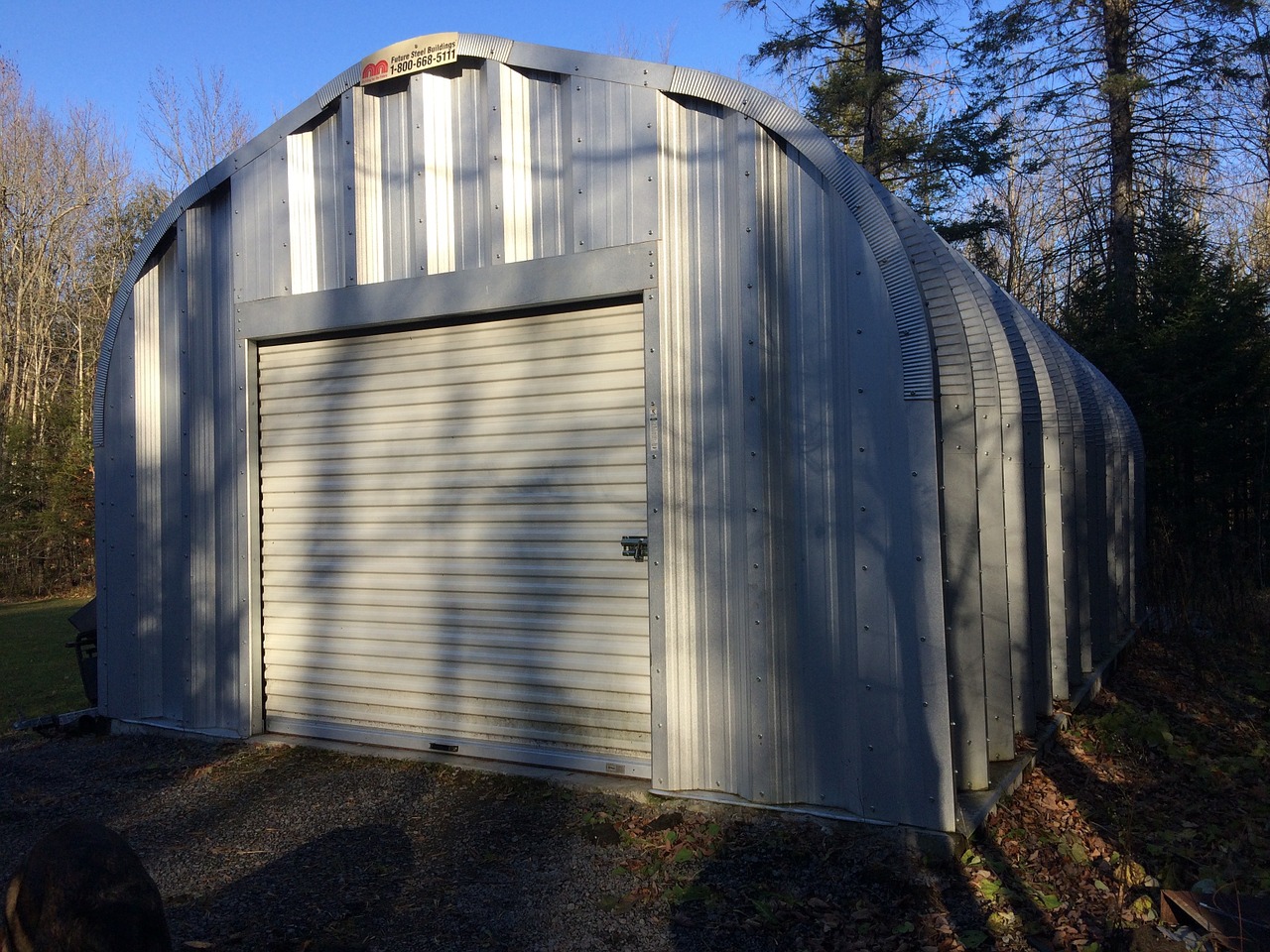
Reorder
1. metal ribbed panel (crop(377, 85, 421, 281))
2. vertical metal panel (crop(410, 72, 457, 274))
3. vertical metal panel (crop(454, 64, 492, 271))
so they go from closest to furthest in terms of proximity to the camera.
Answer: vertical metal panel (crop(454, 64, 492, 271))
vertical metal panel (crop(410, 72, 457, 274))
metal ribbed panel (crop(377, 85, 421, 281))

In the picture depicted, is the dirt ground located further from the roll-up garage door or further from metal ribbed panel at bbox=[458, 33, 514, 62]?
metal ribbed panel at bbox=[458, 33, 514, 62]

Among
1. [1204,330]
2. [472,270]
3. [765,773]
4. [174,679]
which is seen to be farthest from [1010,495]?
[1204,330]

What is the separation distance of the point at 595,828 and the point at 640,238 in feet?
10.6

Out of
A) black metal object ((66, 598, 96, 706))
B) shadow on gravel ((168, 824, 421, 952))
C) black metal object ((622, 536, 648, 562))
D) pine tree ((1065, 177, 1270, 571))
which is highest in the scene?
pine tree ((1065, 177, 1270, 571))

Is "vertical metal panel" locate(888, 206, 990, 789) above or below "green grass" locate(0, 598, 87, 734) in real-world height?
above

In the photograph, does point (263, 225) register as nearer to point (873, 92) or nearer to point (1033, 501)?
point (1033, 501)

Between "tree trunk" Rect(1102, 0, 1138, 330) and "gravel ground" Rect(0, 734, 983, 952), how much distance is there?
15.7 m

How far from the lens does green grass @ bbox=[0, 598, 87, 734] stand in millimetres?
9609

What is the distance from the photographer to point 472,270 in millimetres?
6117

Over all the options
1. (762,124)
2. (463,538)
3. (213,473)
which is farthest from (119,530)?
(762,124)

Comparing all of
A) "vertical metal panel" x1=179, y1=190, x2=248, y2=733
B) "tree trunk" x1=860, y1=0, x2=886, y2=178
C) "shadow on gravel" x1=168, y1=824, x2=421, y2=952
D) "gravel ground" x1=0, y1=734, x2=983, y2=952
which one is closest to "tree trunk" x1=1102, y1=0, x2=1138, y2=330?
"tree trunk" x1=860, y1=0, x2=886, y2=178

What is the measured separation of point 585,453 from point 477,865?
2384 mm

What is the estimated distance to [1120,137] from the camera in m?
18.1

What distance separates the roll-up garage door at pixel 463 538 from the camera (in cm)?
577
